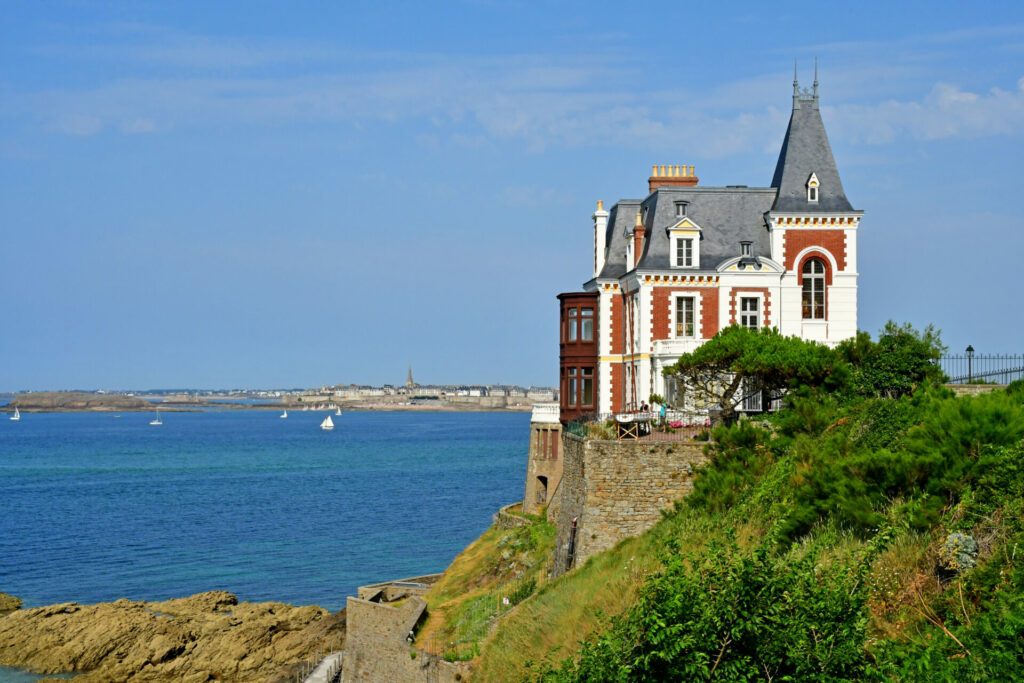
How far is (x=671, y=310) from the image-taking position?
3803 centimetres

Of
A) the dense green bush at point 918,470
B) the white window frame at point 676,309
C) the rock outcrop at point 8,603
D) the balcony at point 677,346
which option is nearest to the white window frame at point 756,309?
the white window frame at point 676,309

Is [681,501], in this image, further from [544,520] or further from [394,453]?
Result: [394,453]

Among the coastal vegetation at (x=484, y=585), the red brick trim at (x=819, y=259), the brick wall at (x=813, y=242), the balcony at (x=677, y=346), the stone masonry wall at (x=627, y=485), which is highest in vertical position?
the brick wall at (x=813, y=242)

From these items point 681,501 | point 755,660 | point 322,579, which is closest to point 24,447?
point 322,579

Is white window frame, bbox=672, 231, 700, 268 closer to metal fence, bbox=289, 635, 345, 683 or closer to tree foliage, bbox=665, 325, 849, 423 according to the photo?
tree foliage, bbox=665, 325, 849, 423

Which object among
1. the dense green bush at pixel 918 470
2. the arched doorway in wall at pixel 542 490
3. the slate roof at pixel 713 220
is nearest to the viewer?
the dense green bush at pixel 918 470

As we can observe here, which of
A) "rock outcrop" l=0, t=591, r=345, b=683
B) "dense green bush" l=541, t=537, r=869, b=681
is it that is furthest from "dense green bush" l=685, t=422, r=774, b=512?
"rock outcrop" l=0, t=591, r=345, b=683

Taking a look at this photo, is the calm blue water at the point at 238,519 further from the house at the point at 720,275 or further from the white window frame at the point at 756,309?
the white window frame at the point at 756,309

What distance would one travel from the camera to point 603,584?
2433 cm

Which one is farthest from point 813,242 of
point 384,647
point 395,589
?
point 384,647

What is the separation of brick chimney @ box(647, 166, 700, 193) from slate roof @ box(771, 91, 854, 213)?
3682 millimetres

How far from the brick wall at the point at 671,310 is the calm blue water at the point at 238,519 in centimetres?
2185

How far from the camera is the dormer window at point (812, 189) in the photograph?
3888 centimetres

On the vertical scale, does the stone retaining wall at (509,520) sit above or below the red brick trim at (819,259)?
below
